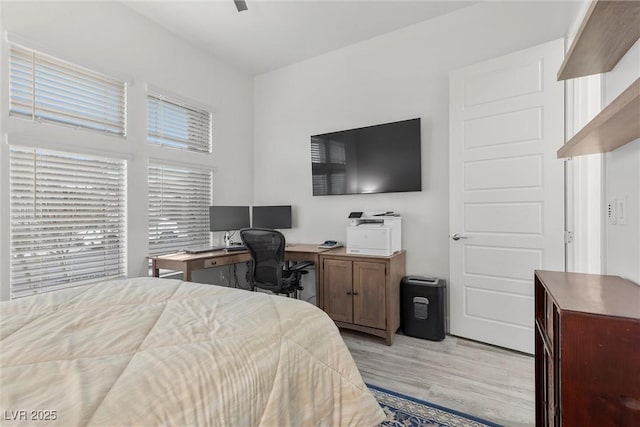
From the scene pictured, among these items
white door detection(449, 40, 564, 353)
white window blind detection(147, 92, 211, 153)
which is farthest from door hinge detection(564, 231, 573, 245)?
white window blind detection(147, 92, 211, 153)

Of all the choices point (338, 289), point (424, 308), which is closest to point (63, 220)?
point (338, 289)

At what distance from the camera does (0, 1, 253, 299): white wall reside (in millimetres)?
2184

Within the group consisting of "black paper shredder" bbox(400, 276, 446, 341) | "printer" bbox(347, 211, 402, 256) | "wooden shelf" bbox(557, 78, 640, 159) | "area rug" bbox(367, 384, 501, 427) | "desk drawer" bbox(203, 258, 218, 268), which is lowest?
"area rug" bbox(367, 384, 501, 427)

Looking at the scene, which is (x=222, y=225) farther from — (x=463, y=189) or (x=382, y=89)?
(x=463, y=189)

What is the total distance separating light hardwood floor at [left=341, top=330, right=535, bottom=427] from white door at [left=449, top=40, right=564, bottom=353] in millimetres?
243

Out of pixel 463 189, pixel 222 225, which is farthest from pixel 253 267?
pixel 463 189

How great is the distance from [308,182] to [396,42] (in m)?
1.87

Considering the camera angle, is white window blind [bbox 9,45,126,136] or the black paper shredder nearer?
white window blind [bbox 9,45,126,136]

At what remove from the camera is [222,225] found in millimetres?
3461

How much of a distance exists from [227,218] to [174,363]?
2826mm

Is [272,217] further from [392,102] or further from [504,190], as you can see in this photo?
[504,190]

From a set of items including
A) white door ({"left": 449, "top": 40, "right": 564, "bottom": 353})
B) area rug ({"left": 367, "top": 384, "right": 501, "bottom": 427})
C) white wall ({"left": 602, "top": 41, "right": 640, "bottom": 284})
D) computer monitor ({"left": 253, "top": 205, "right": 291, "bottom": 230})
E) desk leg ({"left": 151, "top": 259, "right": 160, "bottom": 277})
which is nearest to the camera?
white wall ({"left": 602, "top": 41, "right": 640, "bottom": 284})

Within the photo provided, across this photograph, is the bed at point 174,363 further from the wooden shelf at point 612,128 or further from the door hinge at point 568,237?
the door hinge at point 568,237

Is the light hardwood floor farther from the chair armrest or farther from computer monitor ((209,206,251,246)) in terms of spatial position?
computer monitor ((209,206,251,246))
